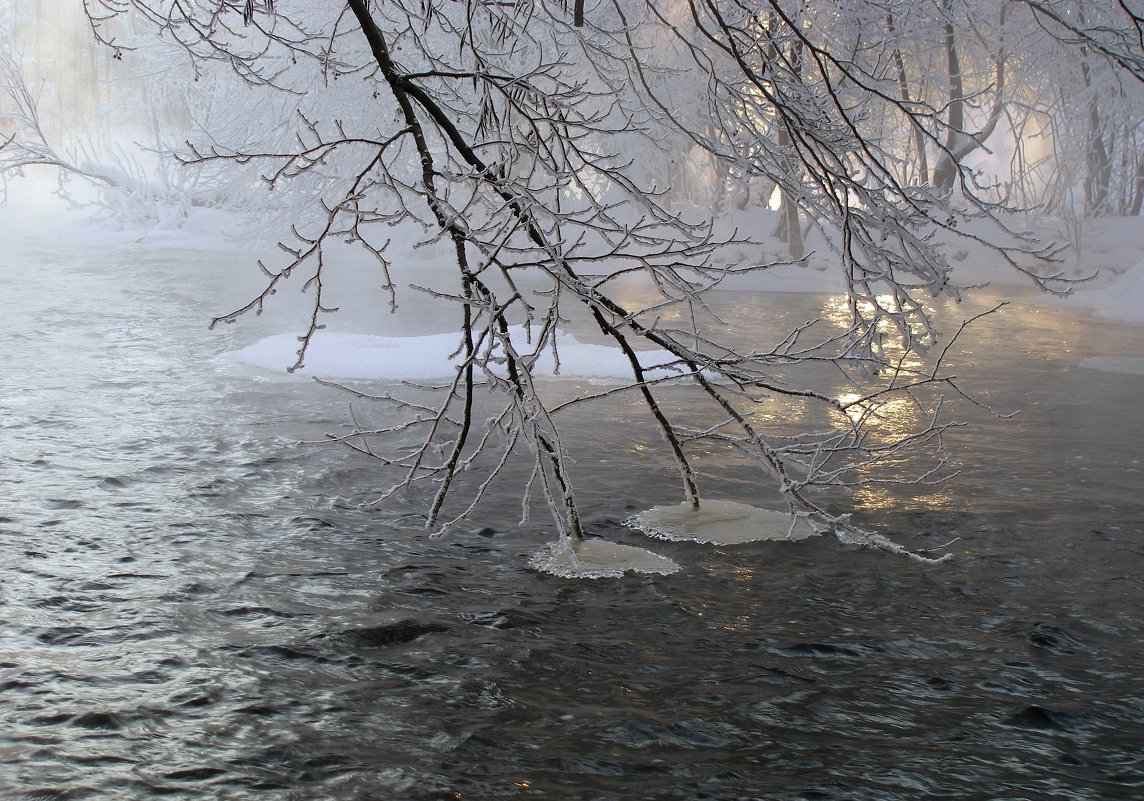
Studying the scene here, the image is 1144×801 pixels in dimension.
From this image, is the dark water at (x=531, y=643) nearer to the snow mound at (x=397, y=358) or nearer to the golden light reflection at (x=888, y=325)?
A: the snow mound at (x=397, y=358)

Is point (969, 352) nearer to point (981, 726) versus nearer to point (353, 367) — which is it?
point (353, 367)

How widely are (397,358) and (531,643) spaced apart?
797cm

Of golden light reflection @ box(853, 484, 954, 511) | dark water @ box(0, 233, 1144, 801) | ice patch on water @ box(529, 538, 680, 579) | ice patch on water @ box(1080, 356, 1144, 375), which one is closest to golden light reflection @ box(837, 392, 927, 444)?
dark water @ box(0, 233, 1144, 801)

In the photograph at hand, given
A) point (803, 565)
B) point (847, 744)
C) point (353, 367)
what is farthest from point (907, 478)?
point (353, 367)

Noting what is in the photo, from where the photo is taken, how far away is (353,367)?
12227 millimetres

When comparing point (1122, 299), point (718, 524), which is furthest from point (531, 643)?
point (1122, 299)

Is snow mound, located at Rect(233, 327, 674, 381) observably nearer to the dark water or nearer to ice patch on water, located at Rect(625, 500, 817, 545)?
the dark water

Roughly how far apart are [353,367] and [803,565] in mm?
7180

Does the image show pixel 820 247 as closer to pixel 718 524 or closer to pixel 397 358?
pixel 397 358

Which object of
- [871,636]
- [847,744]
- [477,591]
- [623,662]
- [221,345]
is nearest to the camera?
[847,744]

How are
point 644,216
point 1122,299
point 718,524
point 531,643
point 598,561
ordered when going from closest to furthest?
point 644,216, point 531,643, point 598,561, point 718,524, point 1122,299

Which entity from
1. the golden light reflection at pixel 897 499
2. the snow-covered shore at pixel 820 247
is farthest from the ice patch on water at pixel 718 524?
the snow-covered shore at pixel 820 247

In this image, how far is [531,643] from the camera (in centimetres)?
499

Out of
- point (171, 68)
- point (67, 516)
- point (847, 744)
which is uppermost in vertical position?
point (171, 68)
